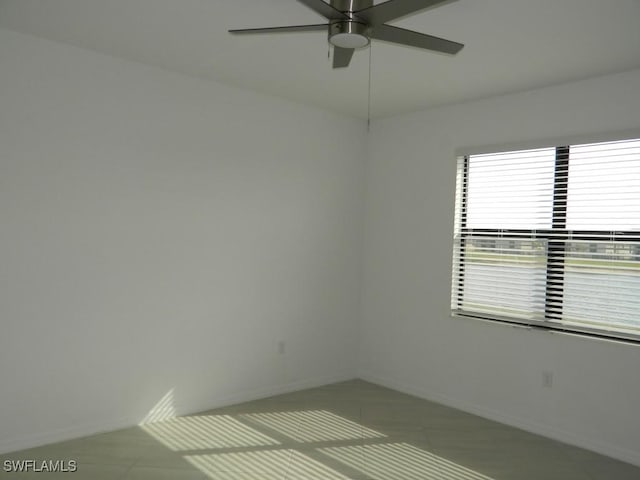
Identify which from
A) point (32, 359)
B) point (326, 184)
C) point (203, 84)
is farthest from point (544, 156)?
point (32, 359)

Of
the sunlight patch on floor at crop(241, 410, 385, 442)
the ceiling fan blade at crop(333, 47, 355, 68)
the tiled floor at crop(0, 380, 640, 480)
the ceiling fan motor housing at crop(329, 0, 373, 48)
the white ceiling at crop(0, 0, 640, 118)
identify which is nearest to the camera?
the ceiling fan motor housing at crop(329, 0, 373, 48)

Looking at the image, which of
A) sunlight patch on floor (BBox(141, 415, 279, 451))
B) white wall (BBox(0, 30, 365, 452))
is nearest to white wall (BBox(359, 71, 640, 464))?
white wall (BBox(0, 30, 365, 452))

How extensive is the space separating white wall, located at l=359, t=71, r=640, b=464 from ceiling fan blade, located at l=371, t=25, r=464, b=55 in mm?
1973

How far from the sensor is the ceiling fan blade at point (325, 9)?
1.90 meters

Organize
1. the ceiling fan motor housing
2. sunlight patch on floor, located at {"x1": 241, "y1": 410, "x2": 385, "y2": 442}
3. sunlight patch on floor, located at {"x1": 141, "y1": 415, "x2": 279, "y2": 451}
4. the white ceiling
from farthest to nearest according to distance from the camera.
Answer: sunlight patch on floor, located at {"x1": 241, "y1": 410, "x2": 385, "y2": 442}, sunlight patch on floor, located at {"x1": 141, "y1": 415, "x2": 279, "y2": 451}, the white ceiling, the ceiling fan motor housing

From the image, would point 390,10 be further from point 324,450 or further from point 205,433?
point 205,433

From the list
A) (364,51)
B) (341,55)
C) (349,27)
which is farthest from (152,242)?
(349,27)

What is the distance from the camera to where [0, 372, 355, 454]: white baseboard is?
3.26 metres

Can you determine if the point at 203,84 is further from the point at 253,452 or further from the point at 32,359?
the point at 253,452

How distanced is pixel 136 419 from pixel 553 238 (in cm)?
337

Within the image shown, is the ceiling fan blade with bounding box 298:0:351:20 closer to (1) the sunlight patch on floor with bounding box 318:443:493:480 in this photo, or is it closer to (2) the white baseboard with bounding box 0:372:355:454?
(1) the sunlight patch on floor with bounding box 318:443:493:480

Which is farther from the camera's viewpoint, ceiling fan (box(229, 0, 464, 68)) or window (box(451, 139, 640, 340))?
window (box(451, 139, 640, 340))

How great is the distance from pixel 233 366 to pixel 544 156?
300 cm

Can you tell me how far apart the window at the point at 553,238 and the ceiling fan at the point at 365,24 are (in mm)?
2016
